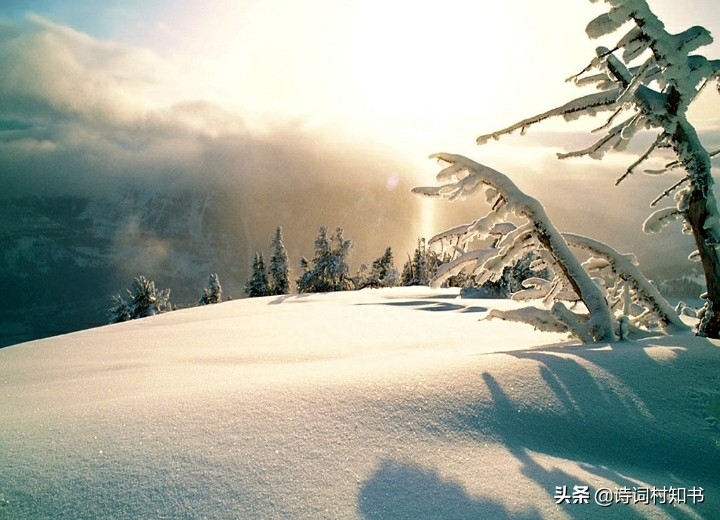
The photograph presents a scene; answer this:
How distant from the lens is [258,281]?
141 ft

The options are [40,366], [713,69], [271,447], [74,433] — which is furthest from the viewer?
[40,366]

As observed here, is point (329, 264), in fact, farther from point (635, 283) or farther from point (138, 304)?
point (635, 283)

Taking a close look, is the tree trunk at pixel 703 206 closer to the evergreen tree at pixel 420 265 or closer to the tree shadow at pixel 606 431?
the tree shadow at pixel 606 431

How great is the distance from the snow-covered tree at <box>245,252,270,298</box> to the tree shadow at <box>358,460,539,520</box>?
42.3 metres

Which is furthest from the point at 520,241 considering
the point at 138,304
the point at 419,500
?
the point at 138,304

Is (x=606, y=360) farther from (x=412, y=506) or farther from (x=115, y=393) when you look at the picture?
(x=115, y=393)

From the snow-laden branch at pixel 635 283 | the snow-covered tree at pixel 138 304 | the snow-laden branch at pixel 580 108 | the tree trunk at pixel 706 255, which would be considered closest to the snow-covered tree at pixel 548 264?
the snow-laden branch at pixel 635 283

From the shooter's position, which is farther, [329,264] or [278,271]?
[278,271]

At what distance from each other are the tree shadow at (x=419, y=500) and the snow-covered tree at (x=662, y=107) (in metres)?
3.31

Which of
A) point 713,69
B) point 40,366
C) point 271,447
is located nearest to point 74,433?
point 271,447

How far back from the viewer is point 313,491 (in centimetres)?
159

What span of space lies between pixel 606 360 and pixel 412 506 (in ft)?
7.33

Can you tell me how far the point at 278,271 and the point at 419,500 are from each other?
43066mm

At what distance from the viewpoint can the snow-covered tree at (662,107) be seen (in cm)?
318
